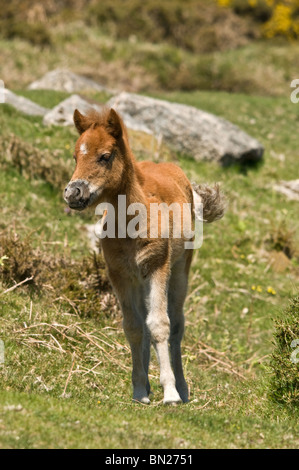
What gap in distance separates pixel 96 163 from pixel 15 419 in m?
2.49

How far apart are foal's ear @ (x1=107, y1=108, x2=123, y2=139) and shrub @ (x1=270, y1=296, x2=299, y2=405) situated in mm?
2611

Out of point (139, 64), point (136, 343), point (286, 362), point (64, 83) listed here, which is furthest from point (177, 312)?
point (139, 64)

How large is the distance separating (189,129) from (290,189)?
305cm

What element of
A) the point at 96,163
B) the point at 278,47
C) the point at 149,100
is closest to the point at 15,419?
the point at 96,163

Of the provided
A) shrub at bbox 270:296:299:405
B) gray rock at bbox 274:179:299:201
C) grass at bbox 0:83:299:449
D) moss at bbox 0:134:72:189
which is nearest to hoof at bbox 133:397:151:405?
grass at bbox 0:83:299:449

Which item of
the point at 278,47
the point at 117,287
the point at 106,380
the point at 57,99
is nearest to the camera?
the point at 117,287

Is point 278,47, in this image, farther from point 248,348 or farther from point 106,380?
point 106,380

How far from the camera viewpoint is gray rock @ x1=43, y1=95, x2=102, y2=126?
1642 cm

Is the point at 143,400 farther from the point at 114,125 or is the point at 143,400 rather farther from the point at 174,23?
the point at 174,23

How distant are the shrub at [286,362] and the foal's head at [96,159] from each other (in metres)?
2.32

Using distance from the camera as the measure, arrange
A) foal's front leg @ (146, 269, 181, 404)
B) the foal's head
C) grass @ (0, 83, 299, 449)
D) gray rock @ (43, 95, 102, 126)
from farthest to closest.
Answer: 1. gray rock @ (43, 95, 102, 126)
2. foal's front leg @ (146, 269, 181, 404)
3. the foal's head
4. grass @ (0, 83, 299, 449)

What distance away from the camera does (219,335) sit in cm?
1159

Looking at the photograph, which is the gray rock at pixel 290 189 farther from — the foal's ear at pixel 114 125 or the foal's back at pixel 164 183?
the foal's ear at pixel 114 125

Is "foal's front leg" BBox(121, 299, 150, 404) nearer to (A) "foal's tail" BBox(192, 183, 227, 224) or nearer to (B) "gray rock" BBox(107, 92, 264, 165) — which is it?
(A) "foal's tail" BBox(192, 183, 227, 224)
